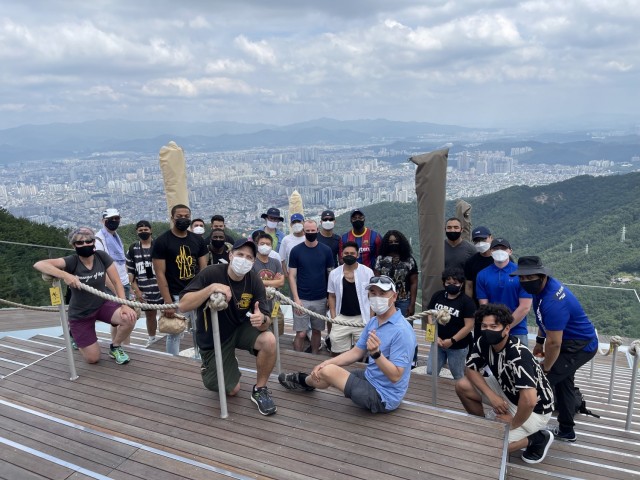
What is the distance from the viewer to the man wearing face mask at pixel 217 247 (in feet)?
20.7

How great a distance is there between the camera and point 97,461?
11.2ft

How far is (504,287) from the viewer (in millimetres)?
4848

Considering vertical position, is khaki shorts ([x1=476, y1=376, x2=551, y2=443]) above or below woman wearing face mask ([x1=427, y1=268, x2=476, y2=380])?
below

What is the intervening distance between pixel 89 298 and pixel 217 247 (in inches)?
75.2

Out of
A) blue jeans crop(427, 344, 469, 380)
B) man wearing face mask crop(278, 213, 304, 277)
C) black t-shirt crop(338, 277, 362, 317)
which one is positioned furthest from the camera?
man wearing face mask crop(278, 213, 304, 277)

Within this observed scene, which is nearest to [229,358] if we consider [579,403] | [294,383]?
[294,383]

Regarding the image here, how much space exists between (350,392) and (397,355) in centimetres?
57

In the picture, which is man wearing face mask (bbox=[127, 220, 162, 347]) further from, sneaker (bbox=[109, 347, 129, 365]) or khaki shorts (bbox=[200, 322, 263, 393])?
khaki shorts (bbox=[200, 322, 263, 393])

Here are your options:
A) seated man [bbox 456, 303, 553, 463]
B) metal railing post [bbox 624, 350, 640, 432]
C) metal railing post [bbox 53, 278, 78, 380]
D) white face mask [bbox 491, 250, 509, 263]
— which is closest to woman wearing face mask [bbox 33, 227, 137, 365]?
metal railing post [bbox 53, 278, 78, 380]

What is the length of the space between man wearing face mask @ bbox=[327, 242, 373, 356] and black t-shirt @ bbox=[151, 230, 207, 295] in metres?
1.79

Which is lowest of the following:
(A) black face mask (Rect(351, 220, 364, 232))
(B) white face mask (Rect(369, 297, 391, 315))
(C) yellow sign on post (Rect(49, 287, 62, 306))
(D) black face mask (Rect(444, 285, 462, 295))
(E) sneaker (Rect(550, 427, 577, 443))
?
A: (E) sneaker (Rect(550, 427, 577, 443))

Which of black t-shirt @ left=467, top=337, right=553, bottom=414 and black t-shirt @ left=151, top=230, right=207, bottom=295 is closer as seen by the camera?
black t-shirt @ left=467, top=337, right=553, bottom=414

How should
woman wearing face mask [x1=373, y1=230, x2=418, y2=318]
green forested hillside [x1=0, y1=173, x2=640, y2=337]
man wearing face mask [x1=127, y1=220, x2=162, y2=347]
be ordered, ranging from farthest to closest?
green forested hillside [x1=0, y1=173, x2=640, y2=337], man wearing face mask [x1=127, y1=220, x2=162, y2=347], woman wearing face mask [x1=373, y1=230, x2=418, y2=318]

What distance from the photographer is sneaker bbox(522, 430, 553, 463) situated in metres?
3.67
